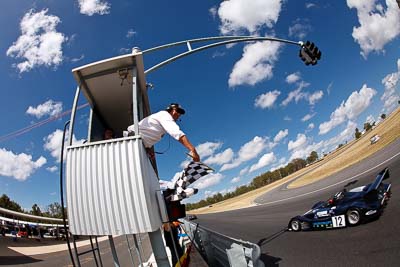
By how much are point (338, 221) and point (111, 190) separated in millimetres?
7844

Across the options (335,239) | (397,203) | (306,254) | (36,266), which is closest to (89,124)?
(306,254)

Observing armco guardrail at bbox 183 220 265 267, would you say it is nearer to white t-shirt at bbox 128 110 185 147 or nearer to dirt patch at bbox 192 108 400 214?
white t-shirt at bbox 128 110 185 147

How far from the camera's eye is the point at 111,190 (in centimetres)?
294

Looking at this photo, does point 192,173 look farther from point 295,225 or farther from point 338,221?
point 295,225

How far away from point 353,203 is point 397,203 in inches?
69.1

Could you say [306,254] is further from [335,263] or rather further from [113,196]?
[113,196]

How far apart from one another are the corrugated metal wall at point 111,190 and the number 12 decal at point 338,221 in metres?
7.22

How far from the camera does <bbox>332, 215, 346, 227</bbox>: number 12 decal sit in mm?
8309

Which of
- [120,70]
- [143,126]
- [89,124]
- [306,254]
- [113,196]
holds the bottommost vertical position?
[306,254]

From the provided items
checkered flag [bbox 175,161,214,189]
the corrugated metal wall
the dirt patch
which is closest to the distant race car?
checkered flag [bbox 175,161,214,189]

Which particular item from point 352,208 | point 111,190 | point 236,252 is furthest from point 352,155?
point 111,190

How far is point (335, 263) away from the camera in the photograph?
220 inches

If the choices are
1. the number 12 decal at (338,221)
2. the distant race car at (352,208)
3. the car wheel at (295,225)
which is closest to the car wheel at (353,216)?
the distant race car at (352,208)

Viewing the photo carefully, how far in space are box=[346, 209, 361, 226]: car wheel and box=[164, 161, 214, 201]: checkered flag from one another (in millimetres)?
6355
